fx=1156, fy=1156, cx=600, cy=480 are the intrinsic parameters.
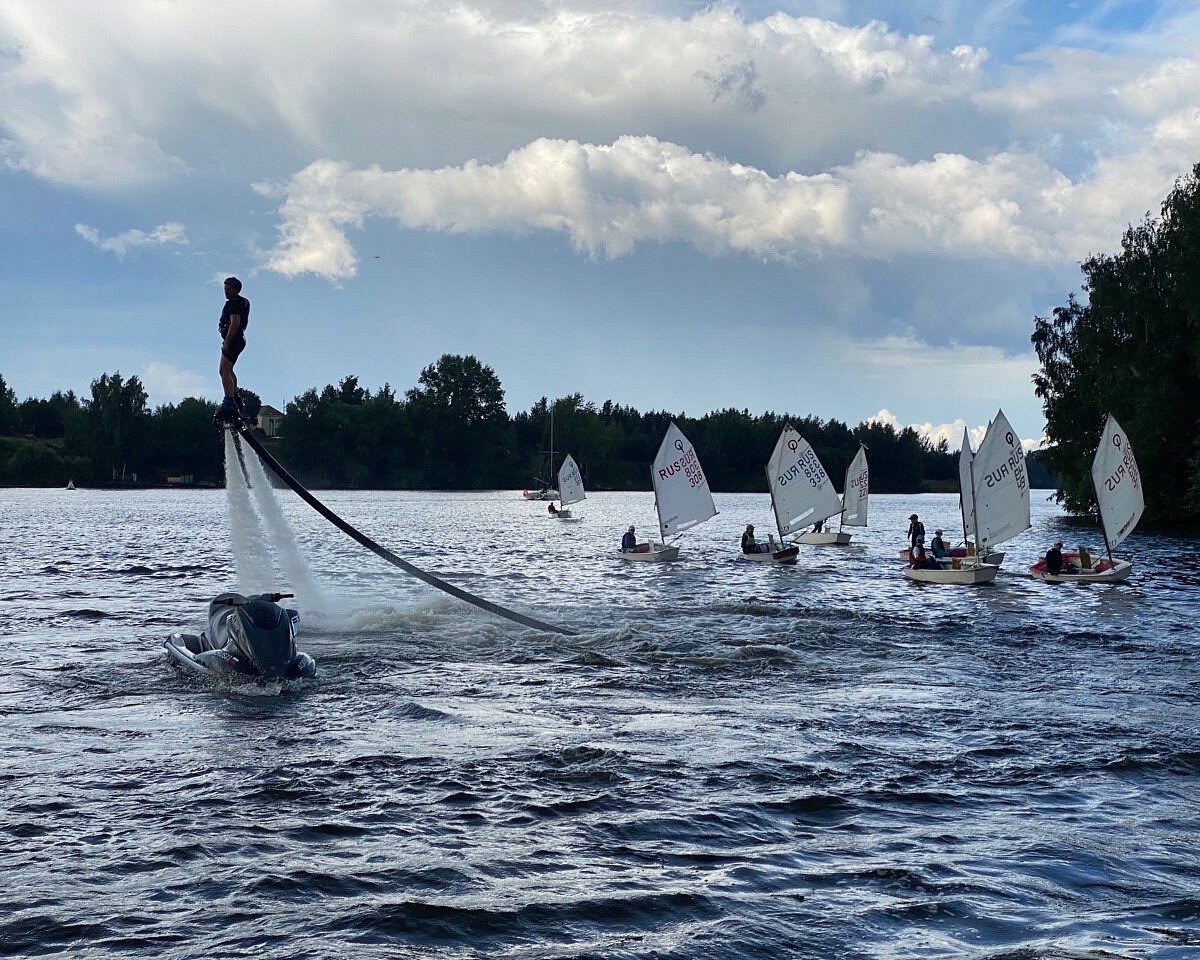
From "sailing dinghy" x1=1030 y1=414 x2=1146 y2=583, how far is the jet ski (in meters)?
31.7

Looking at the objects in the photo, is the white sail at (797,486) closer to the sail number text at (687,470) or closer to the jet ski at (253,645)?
the sail number text at (687,470)

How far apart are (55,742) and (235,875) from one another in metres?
6.14

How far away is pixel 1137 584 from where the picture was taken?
138ft

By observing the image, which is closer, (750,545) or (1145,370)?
(750,545)

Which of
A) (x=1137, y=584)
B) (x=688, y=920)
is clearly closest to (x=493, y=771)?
(x=688, y=920)

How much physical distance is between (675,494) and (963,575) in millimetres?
15291

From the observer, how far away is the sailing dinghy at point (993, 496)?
43.6 meters

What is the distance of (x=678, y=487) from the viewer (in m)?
53.6

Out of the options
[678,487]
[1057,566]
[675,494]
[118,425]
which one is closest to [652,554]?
[675,494]

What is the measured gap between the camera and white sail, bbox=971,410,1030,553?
43.8m

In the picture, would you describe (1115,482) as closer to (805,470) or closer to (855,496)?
(805,470)

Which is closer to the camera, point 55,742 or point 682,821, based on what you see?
point 682,821

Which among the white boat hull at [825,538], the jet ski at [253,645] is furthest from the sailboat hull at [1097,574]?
the jet ski at [253,645]

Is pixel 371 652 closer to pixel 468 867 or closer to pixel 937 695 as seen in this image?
pixel 937 695
